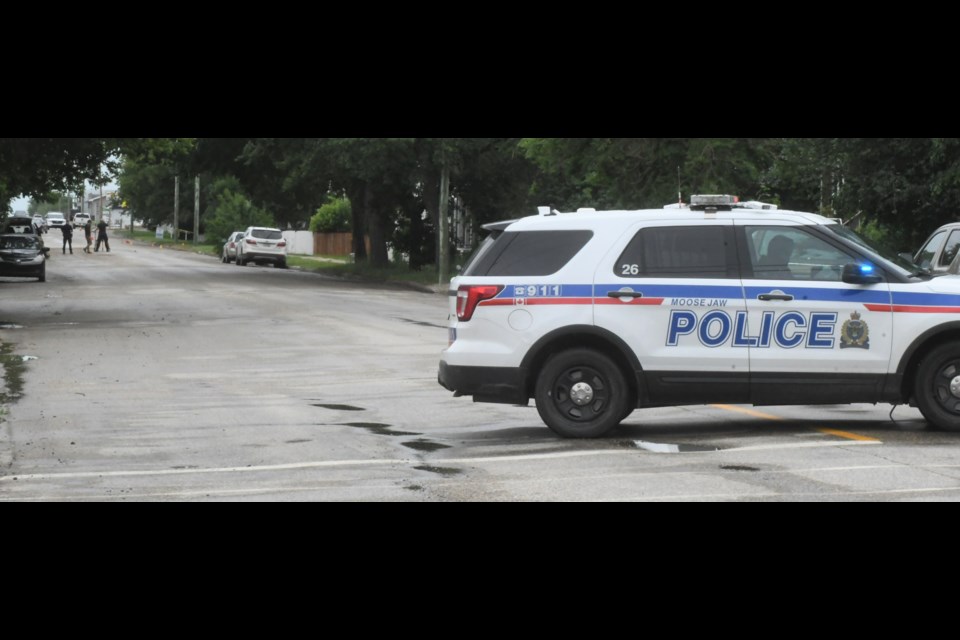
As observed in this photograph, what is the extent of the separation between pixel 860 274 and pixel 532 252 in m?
2.65

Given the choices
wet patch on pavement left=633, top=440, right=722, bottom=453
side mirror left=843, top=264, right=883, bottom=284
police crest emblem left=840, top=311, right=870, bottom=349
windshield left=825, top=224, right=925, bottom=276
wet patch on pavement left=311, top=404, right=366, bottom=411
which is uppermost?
windshield left=825, top=224, right=925, bottom=276

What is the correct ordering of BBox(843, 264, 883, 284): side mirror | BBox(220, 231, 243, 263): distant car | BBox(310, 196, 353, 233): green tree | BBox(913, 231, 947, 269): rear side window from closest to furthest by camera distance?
BBox(843, 264, 883, 284): side mirror → BBox(913, 231, 947, 269): rear side window → BBox(220, 231, 243, 263): distant car → BBox(310, 196, 353, 233): green tree

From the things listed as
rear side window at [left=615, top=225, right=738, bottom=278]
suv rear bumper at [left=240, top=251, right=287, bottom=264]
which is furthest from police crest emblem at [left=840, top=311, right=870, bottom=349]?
suv rear bumper at [left=240, top=251, right=287, bottom=264]

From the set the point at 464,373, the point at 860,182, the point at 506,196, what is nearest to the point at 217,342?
the point at 464,373

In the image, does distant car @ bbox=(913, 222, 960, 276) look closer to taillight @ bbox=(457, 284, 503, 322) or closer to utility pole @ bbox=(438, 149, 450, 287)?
taillight @ bbox=(457, 284, 503, 322)

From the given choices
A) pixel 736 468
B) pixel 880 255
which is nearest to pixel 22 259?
pixel 880 255

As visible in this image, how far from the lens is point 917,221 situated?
27750mm

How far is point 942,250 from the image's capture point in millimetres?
16344

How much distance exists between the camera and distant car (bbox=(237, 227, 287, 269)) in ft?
192

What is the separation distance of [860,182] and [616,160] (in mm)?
7302

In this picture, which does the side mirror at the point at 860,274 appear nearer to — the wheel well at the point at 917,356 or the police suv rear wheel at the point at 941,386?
the wheel well at the point at 917,356

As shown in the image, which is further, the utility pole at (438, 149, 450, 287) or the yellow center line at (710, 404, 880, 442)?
the utility pole at (438, 149, 450, 287)

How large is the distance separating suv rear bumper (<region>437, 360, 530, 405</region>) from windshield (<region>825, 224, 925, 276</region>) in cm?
284
